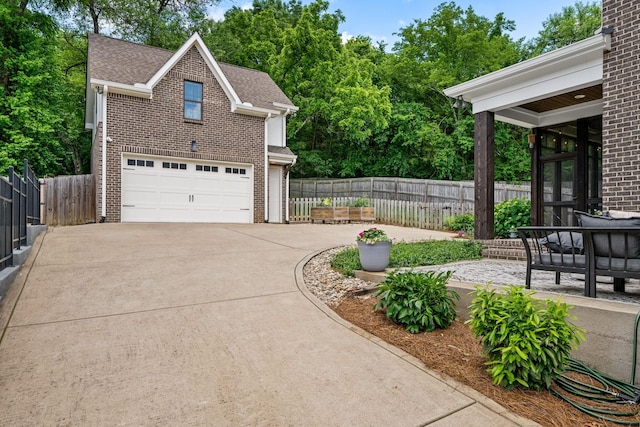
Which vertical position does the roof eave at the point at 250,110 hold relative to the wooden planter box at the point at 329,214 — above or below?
above

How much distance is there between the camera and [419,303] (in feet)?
11.5

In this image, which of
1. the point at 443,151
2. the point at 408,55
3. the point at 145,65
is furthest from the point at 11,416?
the point at 408,55

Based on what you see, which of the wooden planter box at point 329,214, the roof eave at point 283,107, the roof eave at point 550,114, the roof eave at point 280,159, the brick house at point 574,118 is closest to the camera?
the brick house at point 574,118

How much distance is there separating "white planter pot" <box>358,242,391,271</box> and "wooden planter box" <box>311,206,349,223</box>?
938 cm

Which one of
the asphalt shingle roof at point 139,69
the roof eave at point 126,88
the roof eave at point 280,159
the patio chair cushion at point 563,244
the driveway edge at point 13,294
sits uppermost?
the asphalt shingle roof at point 139,69

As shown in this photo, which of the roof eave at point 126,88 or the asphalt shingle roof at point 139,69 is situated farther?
the asphalt shingle roof at point 139,69

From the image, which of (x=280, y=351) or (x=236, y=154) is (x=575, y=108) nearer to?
(x=280, y=351)

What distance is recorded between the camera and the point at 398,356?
9.87ft

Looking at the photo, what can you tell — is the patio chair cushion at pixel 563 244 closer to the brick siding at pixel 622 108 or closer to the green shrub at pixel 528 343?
the green shrub at pixel 528 343

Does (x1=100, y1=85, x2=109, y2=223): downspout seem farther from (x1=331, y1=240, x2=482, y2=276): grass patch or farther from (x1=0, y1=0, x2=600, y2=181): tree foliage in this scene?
(x1=331, y1=240, x2=482, y2=276): grass patch

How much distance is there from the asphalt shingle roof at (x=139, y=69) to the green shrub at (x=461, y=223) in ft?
27.1

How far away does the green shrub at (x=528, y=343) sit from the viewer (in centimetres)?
244

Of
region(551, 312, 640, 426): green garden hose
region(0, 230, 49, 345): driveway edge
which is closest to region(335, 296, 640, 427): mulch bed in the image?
region(551, 312, 640, 426): green garden hose

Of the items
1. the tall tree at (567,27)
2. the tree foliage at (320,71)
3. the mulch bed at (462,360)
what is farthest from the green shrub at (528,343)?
the tall tree at (567,27)
